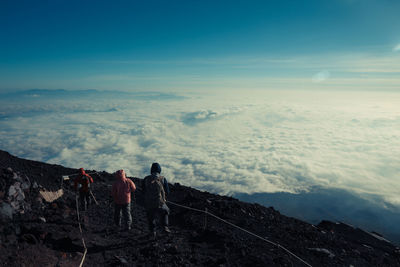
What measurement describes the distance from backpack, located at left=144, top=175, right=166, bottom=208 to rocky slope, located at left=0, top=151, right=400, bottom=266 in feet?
4.09

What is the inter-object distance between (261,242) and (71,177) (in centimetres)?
1285

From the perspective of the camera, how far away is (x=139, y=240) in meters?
7.63

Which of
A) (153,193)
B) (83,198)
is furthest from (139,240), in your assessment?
(83,198)

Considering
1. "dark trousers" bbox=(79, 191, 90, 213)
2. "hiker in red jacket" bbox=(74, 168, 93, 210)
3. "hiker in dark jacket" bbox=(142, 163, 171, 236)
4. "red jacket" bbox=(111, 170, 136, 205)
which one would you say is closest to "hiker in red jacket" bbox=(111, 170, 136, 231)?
"red jacket" bbox=(111, 170, 136, 205)

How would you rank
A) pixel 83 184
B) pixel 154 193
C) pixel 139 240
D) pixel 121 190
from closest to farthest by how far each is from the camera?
pixel 154 193, pixel 139 240, pixel 121 190, pixel 83 184

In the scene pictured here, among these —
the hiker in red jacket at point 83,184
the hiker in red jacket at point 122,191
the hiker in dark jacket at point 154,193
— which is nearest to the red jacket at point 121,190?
the hiker in red jacket at point 122,191

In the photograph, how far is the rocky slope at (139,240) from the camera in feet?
20.2

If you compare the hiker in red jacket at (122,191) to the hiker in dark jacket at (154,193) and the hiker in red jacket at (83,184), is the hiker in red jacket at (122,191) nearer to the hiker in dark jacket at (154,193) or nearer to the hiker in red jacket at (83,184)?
the hiker in dark jacket at (154,193)

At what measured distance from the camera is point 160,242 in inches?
298

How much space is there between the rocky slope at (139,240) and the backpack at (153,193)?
1.25 m

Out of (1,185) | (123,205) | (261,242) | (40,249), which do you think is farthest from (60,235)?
(261,242)

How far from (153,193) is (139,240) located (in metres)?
1.73

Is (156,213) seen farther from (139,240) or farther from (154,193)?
(139,240)

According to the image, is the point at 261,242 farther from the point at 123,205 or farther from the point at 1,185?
the point at 1,185
